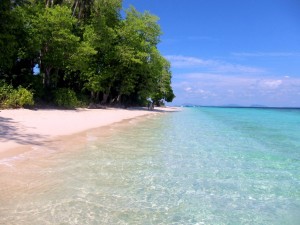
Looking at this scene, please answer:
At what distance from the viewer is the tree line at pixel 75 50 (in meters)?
26.6

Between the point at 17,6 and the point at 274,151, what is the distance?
2340cm

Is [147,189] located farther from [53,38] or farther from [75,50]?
[75,50]

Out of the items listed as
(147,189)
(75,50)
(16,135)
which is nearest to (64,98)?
(75,50)

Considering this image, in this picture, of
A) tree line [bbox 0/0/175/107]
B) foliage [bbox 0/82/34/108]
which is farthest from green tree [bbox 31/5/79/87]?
foliage [bbox 0/82/34/108]

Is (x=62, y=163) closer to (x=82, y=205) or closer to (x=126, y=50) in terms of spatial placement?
(x=82, y=205)

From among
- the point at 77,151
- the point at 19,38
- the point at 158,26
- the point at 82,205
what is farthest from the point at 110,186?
the point at 158,26

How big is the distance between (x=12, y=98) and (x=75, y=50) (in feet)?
34.6

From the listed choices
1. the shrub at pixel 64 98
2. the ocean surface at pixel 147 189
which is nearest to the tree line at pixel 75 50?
the shrub at pixel 64 98

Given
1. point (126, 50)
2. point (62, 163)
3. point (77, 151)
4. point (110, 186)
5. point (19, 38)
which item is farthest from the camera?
point (126, 50)

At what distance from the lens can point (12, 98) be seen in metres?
21.5

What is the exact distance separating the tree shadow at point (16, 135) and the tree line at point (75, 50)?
7.46m

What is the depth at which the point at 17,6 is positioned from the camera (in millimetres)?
26969

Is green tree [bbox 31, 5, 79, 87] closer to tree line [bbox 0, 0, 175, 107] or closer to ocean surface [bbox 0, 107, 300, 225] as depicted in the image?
tree line [bbox 0, 0, 175, 107]

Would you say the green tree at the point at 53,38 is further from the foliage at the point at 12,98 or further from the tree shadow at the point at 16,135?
the tree shadow at the point at 16,135
